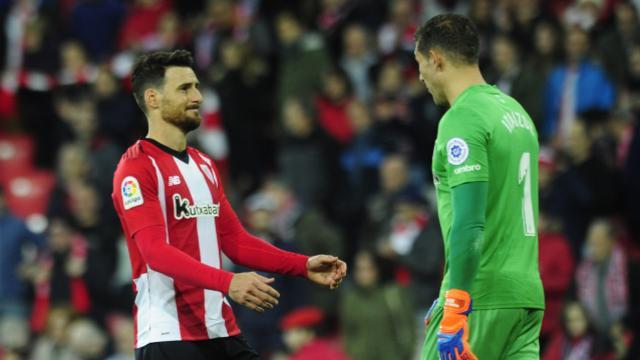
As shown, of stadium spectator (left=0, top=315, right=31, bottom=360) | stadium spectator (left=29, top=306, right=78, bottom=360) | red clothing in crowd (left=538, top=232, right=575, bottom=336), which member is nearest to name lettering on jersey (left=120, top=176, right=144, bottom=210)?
red clothing in crowd (left=538, top=232, right=575, bottom=336)

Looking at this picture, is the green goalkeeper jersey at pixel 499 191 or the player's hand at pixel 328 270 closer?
the green goalkeeper jersey at pixel 499 191

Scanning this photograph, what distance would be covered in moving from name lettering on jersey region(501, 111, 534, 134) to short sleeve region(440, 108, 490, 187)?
0.14 m

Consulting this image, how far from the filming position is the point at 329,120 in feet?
46.7

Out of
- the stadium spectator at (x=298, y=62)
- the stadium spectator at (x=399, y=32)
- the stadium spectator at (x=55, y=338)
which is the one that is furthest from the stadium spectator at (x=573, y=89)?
the stadium spectator at (x=55, y=338)

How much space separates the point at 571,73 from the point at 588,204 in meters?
1.70

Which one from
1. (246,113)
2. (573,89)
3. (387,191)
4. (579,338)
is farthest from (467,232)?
(246,113)

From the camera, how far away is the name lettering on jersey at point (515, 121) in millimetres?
5957

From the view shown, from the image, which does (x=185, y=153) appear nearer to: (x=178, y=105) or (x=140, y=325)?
(x=178, y=105)

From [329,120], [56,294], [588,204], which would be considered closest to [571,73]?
[588,204]

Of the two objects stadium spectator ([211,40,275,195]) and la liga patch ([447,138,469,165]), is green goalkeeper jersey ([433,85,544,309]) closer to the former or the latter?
la liga patch ([447,138,469,165])

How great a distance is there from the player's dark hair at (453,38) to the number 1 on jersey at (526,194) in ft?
1.73

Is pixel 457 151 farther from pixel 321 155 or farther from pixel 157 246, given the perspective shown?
pixel 321 155

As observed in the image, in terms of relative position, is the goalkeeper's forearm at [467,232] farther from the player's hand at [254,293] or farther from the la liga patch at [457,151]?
the player's hand at [254,293]

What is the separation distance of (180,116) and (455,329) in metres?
1.84
